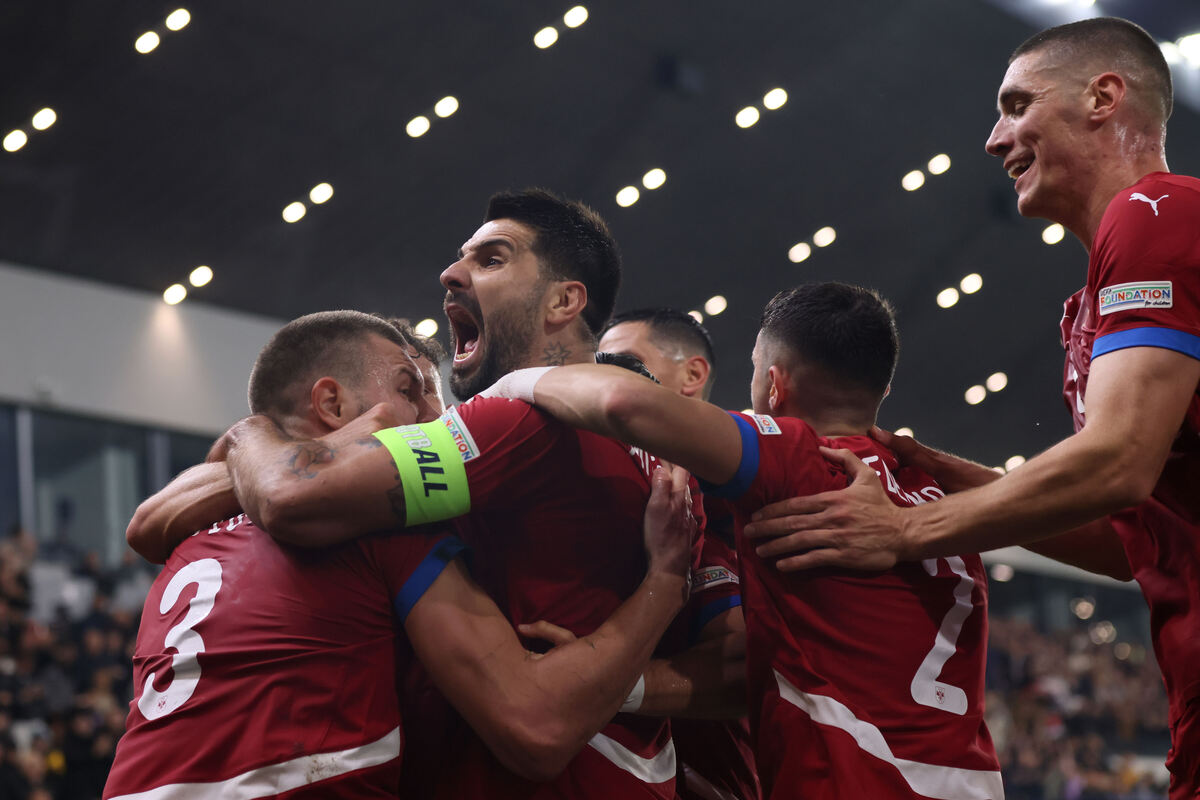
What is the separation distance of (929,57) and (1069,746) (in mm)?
10941

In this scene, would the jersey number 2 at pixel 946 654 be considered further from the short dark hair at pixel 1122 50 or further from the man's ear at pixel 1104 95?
the short dark hair at pixel 1122 50

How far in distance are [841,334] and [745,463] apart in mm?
495

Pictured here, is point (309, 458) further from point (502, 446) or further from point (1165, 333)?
point (1165, 333)

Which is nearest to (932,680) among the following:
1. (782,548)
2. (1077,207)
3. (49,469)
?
(782,548)

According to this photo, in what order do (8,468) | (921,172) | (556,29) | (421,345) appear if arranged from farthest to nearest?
1. (921,172)
2. (8,468)
3. (556,29)
4. (421,345)

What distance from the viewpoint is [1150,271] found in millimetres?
2525

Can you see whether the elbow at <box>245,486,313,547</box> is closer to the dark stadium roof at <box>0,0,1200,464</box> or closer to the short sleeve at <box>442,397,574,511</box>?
the short sleeve at <box>442,397,574,511</box>

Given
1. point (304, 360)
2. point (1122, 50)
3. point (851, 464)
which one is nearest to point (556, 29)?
point (1122, 50)

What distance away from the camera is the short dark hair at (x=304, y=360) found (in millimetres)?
2930

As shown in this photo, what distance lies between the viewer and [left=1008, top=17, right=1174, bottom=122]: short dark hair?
9.80 ft

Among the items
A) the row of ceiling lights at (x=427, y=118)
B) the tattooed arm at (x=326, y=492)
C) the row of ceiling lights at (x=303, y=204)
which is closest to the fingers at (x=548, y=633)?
the tattooed arm at (x=326, y=492)

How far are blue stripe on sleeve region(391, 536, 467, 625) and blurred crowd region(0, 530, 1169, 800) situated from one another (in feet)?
20.4

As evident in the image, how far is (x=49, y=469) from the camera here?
12.3 m

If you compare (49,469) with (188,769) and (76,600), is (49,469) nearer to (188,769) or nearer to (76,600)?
(76,600)
